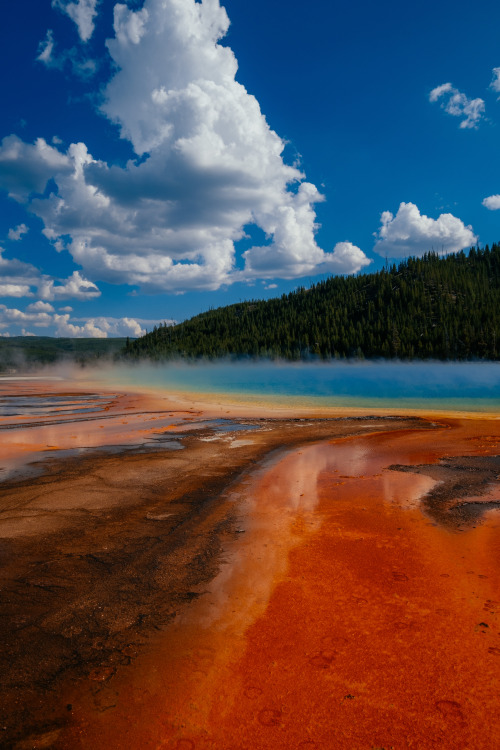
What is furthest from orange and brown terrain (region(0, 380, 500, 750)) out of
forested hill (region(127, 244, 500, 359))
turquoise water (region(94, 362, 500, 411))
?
forested hill (region(127, 244, 500, 359))

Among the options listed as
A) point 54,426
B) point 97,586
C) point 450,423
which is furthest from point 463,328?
point 97,586

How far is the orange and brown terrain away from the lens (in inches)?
142

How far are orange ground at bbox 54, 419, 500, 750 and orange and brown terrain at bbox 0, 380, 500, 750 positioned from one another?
0.02 meters

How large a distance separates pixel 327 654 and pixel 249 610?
128 cm

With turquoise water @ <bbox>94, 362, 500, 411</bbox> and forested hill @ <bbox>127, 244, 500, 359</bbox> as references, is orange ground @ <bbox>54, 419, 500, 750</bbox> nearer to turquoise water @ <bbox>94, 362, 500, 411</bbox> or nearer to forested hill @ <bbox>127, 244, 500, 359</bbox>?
turquoise water @ <bbox>94, 362, 500, 411</bbox>

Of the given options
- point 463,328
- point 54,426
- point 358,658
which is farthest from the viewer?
point 463,328

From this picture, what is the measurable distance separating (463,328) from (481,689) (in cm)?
15579

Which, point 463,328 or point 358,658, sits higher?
point 463,328

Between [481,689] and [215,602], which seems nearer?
[481,689]

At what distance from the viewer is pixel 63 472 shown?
1241 cm

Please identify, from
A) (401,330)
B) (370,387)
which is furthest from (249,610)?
(401,330)

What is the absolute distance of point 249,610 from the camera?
5.37 metres

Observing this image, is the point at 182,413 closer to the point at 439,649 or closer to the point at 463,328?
the point at 439,649

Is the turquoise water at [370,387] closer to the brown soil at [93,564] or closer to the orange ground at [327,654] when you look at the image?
the brown soil at [93,564]
